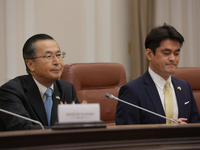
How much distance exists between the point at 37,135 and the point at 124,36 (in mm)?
2849

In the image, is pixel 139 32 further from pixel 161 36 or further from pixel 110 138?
pixel 110 138

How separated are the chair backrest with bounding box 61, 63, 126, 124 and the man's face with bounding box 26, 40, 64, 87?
53cm

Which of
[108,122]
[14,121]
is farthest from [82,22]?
[14,121]

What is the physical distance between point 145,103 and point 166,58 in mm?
396

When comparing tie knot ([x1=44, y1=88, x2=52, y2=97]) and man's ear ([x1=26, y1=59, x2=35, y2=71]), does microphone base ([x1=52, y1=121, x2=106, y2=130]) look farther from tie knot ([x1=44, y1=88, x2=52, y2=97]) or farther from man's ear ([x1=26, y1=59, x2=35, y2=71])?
man's ear ([x1=26, y1=59, x2=35, y2=71])

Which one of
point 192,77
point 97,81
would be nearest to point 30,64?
point 97,81

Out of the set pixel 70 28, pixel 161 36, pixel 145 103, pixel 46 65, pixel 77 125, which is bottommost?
pixel 145 103

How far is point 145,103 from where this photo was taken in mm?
2002

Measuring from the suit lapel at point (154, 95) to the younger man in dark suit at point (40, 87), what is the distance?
620 mm

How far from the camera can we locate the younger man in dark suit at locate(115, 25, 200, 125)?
77.5 inches

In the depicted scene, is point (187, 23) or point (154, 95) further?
point (187, 23)

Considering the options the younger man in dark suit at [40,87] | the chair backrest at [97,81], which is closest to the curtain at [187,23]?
the chair backrest at [97,81]

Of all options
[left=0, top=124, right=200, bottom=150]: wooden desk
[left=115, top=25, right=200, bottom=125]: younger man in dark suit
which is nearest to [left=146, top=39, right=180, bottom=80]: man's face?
[left=115, top=25, right=200, bottom=125]: younger man in dark suit

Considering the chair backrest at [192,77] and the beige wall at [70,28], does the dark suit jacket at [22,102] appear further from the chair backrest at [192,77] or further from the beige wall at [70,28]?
the chair backrest at [192,77]
